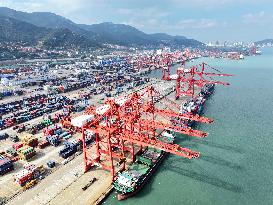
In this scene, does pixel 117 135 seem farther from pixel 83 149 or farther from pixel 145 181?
pixel 145 181

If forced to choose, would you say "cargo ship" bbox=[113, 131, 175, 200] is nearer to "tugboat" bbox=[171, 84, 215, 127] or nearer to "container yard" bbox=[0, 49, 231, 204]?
"container yard" bbox=[0, 49, 231, 204]

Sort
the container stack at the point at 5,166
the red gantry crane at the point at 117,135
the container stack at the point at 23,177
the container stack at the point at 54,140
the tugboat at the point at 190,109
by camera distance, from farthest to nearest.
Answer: the tugboat at the point at 190,109, the container stack at the point at 54,140, the container stack at the point at 5,166, the red gantry crane at the point at 117,135, the container stack at the point at 23,177

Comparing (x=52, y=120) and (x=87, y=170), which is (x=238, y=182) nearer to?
(x=87, y=170)

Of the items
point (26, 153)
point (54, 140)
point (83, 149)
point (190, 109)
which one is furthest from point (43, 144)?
point (190, 109)

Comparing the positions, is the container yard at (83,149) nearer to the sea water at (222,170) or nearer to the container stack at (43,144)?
the container stack at (43,144)

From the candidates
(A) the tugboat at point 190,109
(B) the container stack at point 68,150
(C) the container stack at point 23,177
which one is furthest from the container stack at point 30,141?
(A) the tugboat at point 190,109

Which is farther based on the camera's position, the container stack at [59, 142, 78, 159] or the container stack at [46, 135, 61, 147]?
the container stack at [46, 135, 61, 147]

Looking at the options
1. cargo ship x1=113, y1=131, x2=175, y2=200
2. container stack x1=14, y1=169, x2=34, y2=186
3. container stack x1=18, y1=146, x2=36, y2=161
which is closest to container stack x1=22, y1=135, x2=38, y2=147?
container stack x1=18, y1=146, x2=36, y2=161

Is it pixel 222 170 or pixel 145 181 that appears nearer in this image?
pixel 145 181
